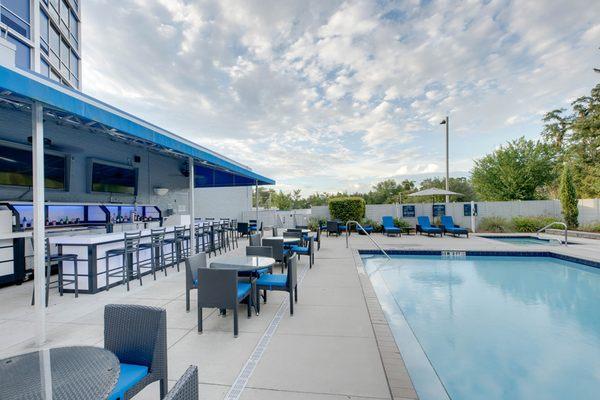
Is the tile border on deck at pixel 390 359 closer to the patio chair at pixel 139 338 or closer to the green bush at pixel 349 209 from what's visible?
the patio chair at pixel 139 338

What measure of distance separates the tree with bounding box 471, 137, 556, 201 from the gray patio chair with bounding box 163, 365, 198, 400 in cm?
2515

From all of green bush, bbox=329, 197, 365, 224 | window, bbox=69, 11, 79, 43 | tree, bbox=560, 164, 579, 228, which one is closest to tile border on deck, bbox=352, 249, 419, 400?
green bush, bbox=329, 197, 365, 224

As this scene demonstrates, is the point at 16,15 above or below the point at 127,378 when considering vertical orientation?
above

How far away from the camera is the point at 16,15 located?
941cm

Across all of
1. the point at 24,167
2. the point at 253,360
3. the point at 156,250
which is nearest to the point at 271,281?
the point at 253,360

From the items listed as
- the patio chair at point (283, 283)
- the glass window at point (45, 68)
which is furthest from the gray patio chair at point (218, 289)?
the glass window at point (45, 68)

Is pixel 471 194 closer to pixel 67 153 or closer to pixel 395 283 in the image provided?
pixel 395 283

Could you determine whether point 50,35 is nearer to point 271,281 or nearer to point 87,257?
point 87,257

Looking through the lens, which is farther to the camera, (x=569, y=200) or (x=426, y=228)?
(x=569, y=200)

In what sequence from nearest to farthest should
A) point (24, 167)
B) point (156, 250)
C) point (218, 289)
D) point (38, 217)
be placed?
point (38, 217) → point (218, 289) → point (24, 167) → point (156, 250)

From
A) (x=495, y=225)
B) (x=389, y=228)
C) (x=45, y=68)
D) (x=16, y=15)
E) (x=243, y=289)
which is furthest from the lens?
(x=495, y=225)

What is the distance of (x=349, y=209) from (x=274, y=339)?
12847mm

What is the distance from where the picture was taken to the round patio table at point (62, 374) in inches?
48.6

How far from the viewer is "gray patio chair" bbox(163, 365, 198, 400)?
103 centimetres
